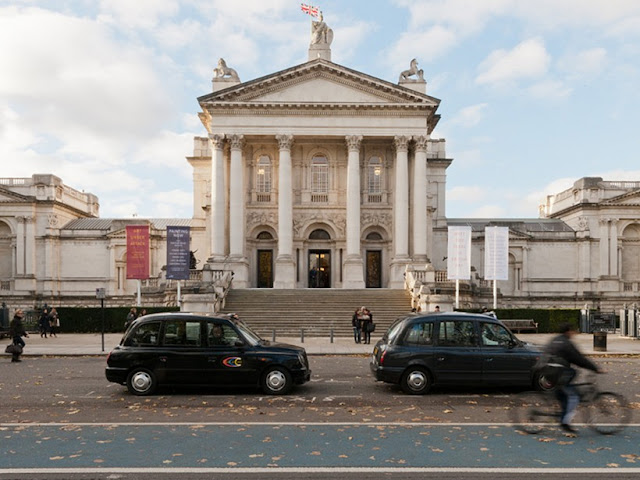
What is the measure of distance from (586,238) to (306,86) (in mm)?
27646

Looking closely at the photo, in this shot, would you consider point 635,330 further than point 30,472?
Yes

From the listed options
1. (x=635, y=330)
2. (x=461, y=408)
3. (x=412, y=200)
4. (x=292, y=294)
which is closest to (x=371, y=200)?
(x=412, y=200)

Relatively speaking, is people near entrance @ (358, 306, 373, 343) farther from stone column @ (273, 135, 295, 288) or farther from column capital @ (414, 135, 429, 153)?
column capital @ (414, 135, 429, 153)

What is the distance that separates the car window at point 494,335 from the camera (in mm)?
13758

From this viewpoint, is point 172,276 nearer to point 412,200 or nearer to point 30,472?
point 412,200

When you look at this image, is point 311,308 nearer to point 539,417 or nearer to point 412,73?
point 412,73

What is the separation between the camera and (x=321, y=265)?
155 feet

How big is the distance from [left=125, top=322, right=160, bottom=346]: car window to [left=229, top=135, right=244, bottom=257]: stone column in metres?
30.3

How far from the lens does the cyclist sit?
9.43 m

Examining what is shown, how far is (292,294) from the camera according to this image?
3797cm

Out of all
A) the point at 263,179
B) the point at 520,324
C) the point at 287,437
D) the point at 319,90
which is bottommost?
the point at 520,324

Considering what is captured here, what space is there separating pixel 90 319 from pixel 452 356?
26220 millimetres

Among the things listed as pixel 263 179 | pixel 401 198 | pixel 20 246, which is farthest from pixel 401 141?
pixel 20 246

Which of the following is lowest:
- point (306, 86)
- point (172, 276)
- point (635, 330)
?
point (635, 330)
